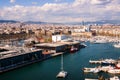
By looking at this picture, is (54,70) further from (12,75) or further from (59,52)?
(59,52)

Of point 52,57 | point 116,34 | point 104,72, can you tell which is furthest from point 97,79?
point 116,34

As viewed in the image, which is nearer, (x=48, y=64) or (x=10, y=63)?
(x=10, y=63)

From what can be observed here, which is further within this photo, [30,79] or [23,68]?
[23,68]

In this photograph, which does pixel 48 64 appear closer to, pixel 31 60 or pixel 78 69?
pixel 31 60

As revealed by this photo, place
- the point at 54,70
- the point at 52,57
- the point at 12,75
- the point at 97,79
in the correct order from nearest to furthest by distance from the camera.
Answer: the point at 97,79
the point at 12,75
the point at 54,70
the point at 52,57

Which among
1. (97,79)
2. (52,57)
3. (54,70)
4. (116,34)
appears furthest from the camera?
(116,34)

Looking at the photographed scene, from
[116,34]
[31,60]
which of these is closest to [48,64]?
[31,60]

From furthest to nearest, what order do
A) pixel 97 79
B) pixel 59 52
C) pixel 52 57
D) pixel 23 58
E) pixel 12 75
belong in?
pixel 59 52 → pixel 52 57 → pixel 23 58 → pixel 12 75 → pixel 97 79

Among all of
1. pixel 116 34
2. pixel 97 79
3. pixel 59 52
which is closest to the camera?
pixel 97 79
